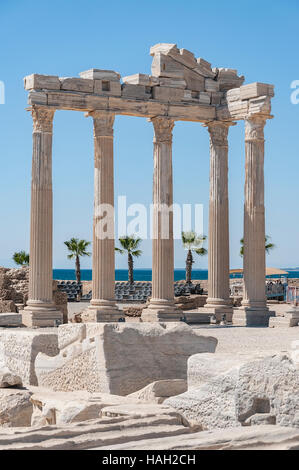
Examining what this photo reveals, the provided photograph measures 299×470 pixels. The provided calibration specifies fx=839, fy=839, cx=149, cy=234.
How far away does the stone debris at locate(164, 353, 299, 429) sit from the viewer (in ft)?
28.7

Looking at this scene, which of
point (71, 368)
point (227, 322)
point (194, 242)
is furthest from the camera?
point (194, 242)

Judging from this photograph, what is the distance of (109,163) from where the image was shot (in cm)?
2752

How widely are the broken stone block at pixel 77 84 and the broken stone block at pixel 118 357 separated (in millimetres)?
14650

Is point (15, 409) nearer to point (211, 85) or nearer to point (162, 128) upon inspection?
point (162, 128)

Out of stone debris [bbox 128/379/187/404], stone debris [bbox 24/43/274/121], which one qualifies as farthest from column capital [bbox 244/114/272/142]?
stone debris [bbox 128/379/187/404]

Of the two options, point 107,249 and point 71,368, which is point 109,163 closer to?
point 107,249

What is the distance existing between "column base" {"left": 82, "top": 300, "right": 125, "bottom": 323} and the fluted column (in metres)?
3.93

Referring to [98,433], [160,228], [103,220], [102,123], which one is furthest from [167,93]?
[98,433]

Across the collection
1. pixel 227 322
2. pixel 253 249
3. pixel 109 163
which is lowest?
pixel 227 322

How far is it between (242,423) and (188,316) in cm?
1978

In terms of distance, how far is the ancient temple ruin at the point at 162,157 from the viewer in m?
26.4

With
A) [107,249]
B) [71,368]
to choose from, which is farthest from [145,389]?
[107,249]

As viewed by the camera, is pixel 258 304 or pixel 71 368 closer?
pixel 71 368

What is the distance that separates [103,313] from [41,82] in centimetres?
754
